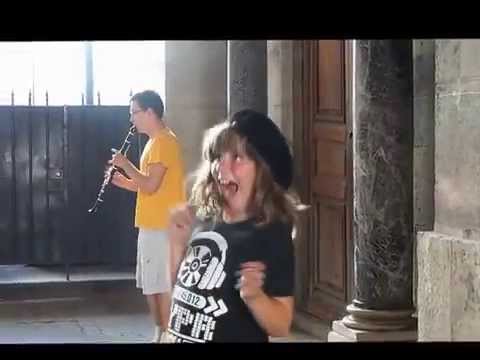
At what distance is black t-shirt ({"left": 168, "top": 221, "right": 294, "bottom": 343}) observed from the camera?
371 cm

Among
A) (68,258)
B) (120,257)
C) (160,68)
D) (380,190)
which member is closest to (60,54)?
(160,68)

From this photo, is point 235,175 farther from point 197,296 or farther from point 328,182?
point 328,182

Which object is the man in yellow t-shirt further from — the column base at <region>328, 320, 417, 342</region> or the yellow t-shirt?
the column base at <region>328, 320, 417, 342</region>

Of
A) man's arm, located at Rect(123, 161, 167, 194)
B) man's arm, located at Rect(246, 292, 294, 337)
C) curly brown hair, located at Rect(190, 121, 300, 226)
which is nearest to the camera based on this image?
man's arm, located at Rect(246, 292, 294, 337)

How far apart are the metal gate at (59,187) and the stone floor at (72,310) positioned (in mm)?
123

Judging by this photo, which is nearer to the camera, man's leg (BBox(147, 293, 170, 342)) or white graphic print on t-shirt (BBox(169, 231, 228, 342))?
white graphic print on t-shirt (BBox(169, 231, 228, 342))

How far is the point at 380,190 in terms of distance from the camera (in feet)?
16.4

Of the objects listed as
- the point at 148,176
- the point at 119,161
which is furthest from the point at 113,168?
the point at 148,176

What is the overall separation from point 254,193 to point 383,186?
1.22 metres

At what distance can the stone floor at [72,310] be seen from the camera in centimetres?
496

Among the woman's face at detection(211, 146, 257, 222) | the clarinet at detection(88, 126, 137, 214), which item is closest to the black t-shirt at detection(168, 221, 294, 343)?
the woman's face at detection(211, 146, 257, 222)

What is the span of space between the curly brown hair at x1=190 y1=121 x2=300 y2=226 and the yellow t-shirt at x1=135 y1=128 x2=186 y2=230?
0.20 meters

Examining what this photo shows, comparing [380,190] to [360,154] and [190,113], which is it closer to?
[360,154]
